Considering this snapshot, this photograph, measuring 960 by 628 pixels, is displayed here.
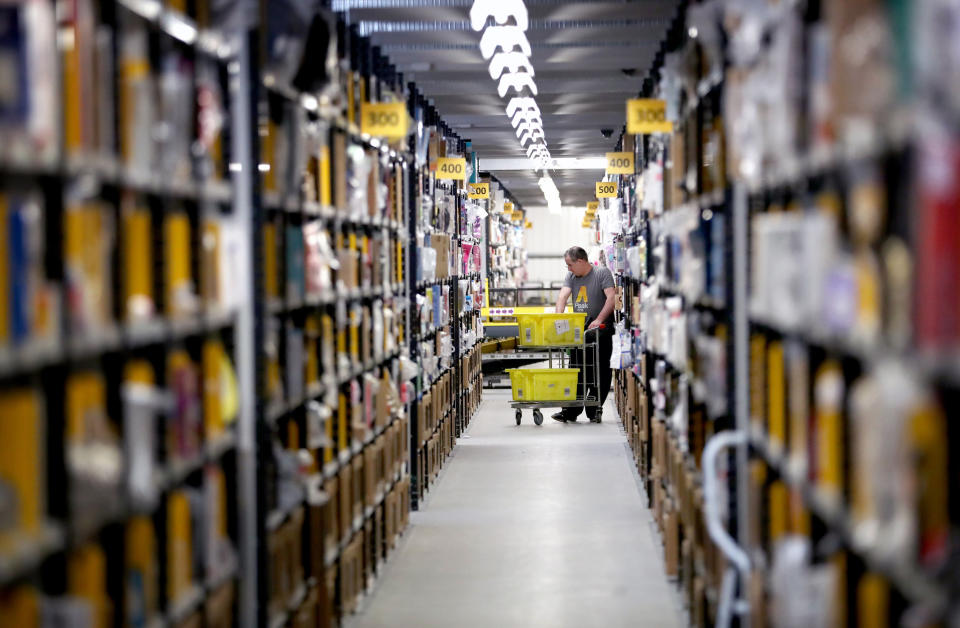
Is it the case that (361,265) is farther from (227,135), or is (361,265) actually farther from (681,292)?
(227,135)

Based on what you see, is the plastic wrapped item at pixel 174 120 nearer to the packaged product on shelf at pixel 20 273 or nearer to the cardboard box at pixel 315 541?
the packaged product on shelf at pixel 20 273

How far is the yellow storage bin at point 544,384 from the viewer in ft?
40.6

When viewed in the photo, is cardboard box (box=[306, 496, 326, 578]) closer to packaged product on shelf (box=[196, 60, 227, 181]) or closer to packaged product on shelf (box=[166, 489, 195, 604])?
packaged product on shelf (box=[166, 489, 195, 604])

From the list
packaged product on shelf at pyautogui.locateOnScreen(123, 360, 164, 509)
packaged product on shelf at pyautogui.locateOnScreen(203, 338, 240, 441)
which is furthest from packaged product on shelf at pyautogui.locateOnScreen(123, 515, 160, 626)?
packaged product on shelf at pyautogui.locateOnScreen(203, 338, 240, 441)

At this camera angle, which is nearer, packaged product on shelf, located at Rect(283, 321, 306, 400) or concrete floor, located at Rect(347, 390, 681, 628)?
packaged product on shelf, located at Rect(283, 321, 306, 400)

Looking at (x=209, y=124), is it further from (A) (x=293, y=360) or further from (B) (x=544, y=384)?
(B) (x=544, y=384)

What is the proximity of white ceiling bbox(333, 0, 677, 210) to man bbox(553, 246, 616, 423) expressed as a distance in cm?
163

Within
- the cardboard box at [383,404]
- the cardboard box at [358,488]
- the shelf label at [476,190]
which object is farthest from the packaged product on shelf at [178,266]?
the shelf label at [476,190]

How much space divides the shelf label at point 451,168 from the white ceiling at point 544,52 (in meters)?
0.56

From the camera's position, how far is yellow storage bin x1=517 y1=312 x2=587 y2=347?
12438 mm

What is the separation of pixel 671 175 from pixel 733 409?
237cm

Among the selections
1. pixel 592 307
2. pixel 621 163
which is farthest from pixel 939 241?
Answer: pixel 592 307

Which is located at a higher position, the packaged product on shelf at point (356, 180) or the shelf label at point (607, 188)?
the shelf label at point (607, 188)

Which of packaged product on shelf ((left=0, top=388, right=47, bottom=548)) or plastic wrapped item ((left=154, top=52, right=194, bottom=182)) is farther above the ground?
plastic wrapped item ((left=154, top=52, right=194, bottom=182))
